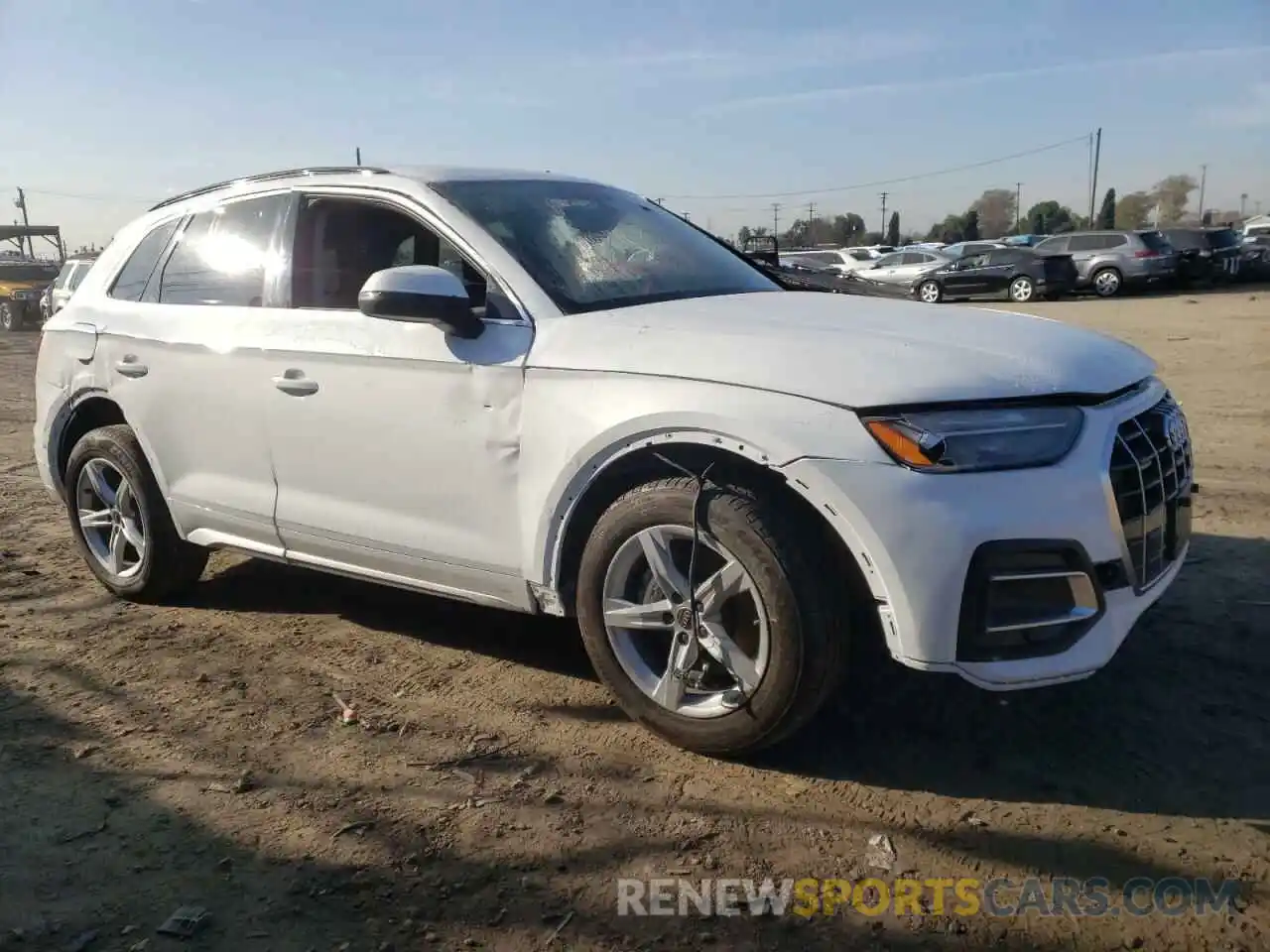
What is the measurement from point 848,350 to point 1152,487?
36.6 inches

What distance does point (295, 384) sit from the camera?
3770 millimetres

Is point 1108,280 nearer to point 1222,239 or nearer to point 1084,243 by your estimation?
point 1084,243

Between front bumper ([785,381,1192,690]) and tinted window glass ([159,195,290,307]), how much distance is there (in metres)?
2.46

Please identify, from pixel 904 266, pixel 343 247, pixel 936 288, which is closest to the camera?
pixel 343 247

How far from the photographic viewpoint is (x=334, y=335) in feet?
12.1

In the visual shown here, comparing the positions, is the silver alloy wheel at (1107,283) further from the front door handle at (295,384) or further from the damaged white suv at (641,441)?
the front door handle at (295,384)

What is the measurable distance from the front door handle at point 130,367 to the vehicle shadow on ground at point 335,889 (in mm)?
1944

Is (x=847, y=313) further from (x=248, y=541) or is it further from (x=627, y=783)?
(x=248, y=541)

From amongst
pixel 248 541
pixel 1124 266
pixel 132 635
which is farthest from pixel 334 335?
pixel 1124 266

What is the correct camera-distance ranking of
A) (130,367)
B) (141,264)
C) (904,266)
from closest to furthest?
(130,367) < (141,264) < (904,266)

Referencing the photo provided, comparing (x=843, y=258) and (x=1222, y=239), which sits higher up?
(x=1222, y=239)

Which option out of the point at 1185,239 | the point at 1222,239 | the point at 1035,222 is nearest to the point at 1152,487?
the point at 1185,239

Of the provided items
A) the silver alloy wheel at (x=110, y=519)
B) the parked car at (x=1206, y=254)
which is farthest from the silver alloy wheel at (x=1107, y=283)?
the silver alloy wheel at (x=110, y=519)

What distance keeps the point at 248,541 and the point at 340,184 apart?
4.76 feet
